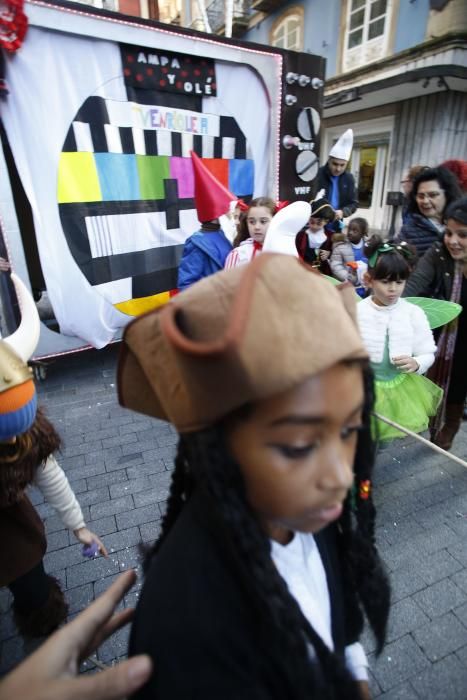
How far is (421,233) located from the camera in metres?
3.07

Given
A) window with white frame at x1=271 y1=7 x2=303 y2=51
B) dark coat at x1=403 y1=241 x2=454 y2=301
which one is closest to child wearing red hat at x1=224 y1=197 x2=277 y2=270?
dark coat at x1=403 y1=241 x2=454 y2=301

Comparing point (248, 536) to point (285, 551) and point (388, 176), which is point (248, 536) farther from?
point (388, 176)

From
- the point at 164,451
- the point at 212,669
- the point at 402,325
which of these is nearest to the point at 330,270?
the point at 402,325

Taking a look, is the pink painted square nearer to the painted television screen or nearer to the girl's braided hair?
the painted television screen

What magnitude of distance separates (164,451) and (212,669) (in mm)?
2503

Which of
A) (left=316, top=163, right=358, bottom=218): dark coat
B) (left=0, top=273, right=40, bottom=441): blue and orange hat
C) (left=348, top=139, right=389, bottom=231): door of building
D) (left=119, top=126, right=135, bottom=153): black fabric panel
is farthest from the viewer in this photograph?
(left=348, top=139, right=389, bottom=231): door of building

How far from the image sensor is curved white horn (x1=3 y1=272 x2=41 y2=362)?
1260 millimetres

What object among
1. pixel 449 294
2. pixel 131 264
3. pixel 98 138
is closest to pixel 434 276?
pixel 449 294

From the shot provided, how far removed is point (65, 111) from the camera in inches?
132

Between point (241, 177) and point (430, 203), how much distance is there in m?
2.21

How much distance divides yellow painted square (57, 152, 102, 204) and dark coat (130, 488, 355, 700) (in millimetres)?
3559

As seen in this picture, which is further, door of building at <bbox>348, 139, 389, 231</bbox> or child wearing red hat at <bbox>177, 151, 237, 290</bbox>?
door of building at <bbox>348, 139, 389, 231</bbox>

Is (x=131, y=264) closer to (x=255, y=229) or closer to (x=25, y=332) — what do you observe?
(x=255, y=229)

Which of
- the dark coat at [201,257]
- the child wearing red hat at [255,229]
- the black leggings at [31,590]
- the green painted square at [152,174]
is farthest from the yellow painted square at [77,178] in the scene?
the black leggings at [31,590]
